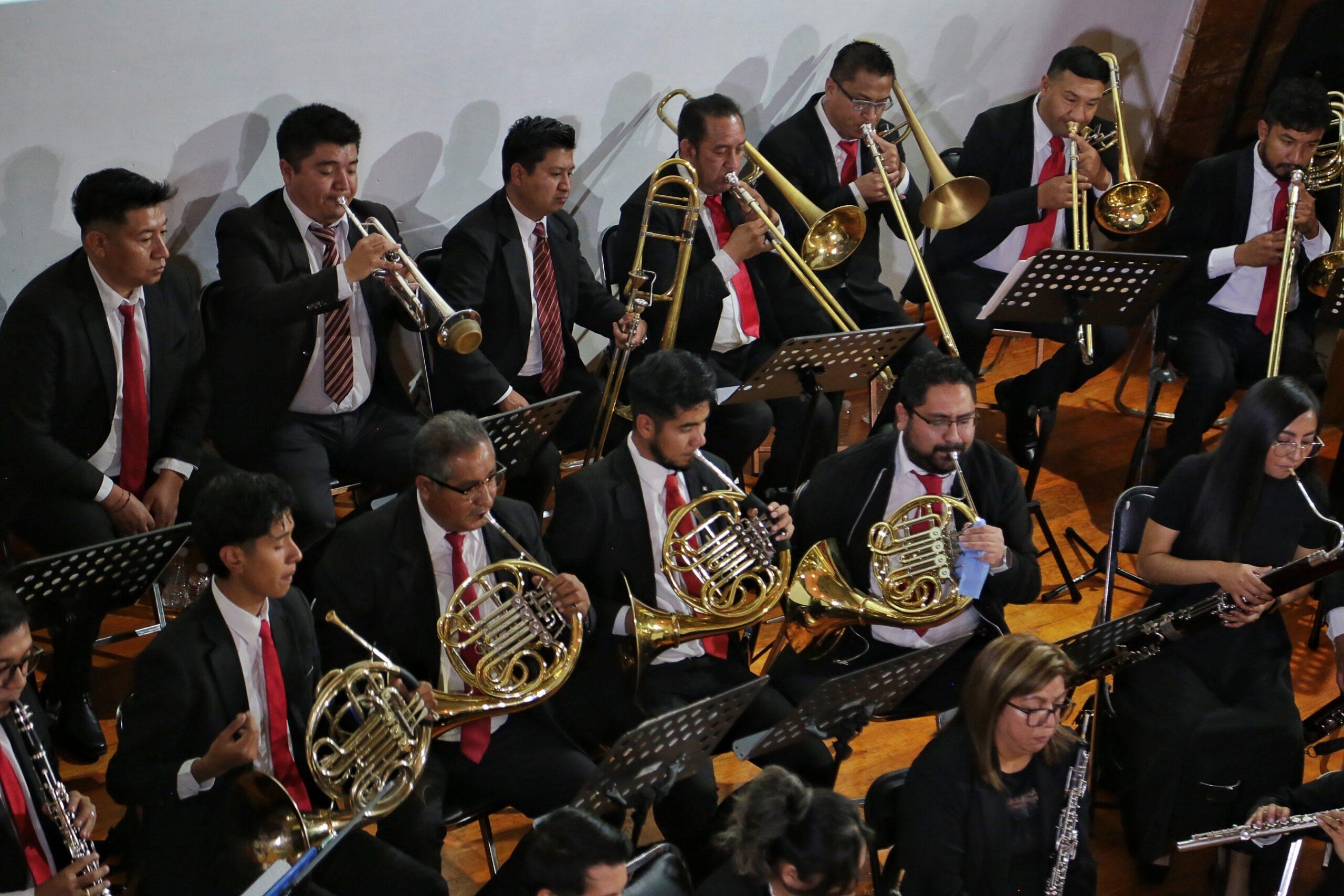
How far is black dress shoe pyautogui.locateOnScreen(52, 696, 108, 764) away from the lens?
14.6ft

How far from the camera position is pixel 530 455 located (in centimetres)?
454

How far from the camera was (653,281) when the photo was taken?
5.34 m

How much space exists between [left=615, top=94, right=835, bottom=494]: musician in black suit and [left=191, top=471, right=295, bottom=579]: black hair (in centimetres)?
208

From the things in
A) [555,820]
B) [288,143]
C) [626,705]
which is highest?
[288,143]

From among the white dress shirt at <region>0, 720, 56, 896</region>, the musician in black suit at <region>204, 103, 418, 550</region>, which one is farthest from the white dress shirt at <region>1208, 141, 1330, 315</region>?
the white dress shirt at <region>0, 720, 56, 896</region>

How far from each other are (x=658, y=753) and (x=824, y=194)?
3.17m

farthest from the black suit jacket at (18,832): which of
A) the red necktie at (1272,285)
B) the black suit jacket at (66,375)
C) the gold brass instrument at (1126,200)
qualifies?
the red necktie at (1272,285)

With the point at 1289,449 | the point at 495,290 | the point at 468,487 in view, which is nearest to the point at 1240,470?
the point at 1289,449

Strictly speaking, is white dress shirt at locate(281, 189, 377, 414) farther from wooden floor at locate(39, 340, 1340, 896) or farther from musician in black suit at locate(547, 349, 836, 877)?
musician in black suit at locate(547, 349, 836, 877)

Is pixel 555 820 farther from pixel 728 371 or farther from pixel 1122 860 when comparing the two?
pixel 728 371

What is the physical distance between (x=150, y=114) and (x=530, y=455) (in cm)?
176

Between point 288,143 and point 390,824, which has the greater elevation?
point 288,143

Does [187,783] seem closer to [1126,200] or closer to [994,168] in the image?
[994,168]

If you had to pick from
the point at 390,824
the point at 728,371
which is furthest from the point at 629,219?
the point at 390,824
